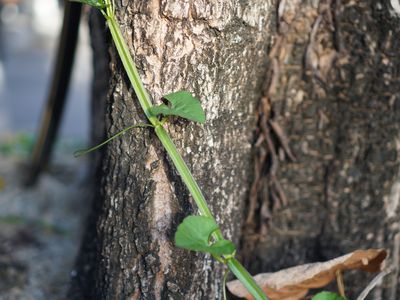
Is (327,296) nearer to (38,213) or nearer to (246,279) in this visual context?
(246,279)

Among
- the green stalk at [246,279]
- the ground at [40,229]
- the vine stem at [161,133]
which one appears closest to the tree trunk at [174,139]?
the vine stem at [161,133]

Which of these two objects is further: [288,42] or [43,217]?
[43,217]

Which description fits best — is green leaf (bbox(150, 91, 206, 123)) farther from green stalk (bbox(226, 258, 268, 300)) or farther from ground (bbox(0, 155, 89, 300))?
ground (bbox(0, 155, 89, 300))

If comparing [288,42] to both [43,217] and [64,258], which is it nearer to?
[64,258]

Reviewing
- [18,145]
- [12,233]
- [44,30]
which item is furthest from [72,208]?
[44,30]

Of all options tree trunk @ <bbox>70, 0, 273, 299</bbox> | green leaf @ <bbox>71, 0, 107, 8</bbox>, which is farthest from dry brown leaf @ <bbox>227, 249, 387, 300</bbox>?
green leaf @ <bbox>71, 0, 107, 8</bbox>

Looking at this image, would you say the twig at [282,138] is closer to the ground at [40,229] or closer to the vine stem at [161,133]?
the vine stem at [161,133]
